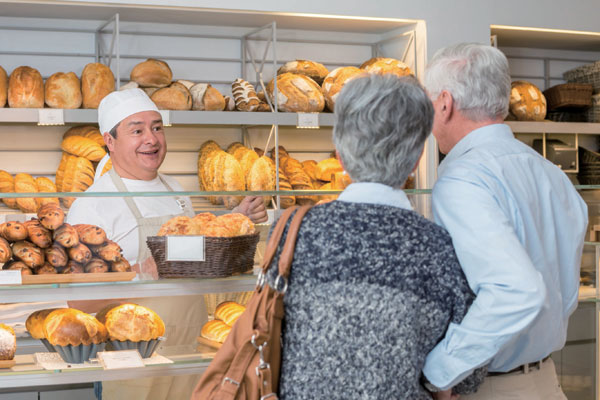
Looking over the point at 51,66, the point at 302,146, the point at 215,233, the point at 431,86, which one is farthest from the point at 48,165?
the point at 431,86

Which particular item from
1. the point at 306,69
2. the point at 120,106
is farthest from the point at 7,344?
the point at 306,69

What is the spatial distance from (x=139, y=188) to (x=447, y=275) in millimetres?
1689

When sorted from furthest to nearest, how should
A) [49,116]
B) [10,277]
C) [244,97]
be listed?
[244,97], [49,116], [10,277]

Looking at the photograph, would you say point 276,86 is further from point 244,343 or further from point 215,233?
point 244,343

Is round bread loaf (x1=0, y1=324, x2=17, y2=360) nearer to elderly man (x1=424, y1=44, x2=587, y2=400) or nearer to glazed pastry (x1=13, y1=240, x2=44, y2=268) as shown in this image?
glazed pastry (x1=13, y1=240, x2=44, y2=268)

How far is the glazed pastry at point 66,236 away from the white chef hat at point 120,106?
1029 millimetres

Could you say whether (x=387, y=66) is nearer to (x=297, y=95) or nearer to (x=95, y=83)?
(x=297, y=95)

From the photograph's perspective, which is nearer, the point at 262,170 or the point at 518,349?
the point at 518,349

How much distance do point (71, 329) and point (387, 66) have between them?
2.40 metres

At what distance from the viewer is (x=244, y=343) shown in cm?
107

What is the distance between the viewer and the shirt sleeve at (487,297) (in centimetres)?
114

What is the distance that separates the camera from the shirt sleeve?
1.14 m

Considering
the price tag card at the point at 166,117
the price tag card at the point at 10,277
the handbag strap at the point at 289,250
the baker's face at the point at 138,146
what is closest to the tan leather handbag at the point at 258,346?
the handbag strap at the point at 289,250

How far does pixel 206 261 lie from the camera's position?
1627 millimetres
